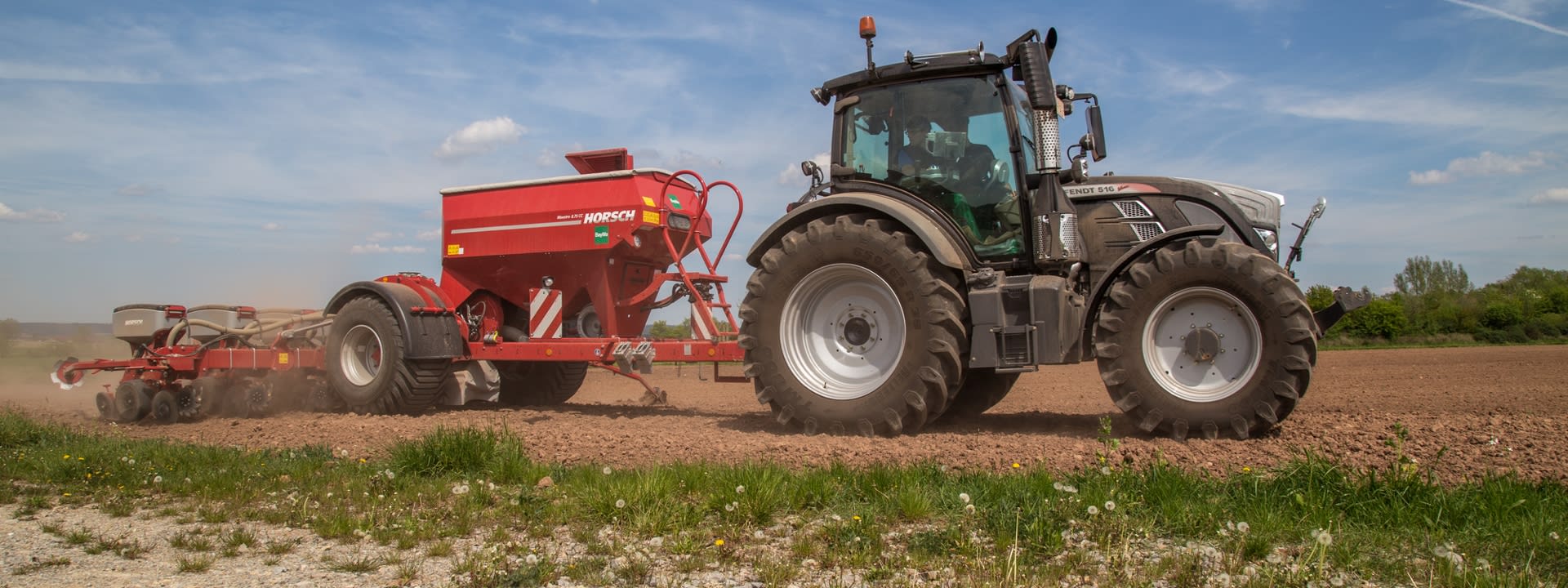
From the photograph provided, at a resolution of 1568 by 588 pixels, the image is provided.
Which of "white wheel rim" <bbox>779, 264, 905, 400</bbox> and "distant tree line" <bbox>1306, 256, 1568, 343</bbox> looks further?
"distant tree line" <bbox>1306, 256, 1568, 343</bbox>

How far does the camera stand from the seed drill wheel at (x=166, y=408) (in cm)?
1010

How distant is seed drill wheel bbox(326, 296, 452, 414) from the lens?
9344 millimetres

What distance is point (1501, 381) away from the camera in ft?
42.3

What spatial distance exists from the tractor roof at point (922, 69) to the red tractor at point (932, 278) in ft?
A: 0.05

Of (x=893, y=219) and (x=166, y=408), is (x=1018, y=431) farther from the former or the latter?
(x=166, y=408)

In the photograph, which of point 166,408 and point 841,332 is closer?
point 841,332

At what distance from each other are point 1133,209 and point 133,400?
9.72 m

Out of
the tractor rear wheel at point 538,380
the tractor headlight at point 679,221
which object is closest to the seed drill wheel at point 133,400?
the tractor rear wheel at point 538,380

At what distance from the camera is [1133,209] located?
662 centimetres

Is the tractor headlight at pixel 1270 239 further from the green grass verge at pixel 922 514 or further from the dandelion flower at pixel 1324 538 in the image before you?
the dandelion flower at pixel 1324 538

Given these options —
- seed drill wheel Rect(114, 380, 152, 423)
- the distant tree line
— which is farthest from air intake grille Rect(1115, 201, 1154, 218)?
the distant tree line

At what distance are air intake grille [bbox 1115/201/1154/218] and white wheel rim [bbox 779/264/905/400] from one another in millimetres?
1612

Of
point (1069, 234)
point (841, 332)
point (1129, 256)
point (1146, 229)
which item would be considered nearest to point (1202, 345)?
point (1129, 256)

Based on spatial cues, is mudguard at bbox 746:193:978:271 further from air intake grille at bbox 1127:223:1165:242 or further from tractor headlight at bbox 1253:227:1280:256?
tractor headlight at bbox 1253:227:1280:256
